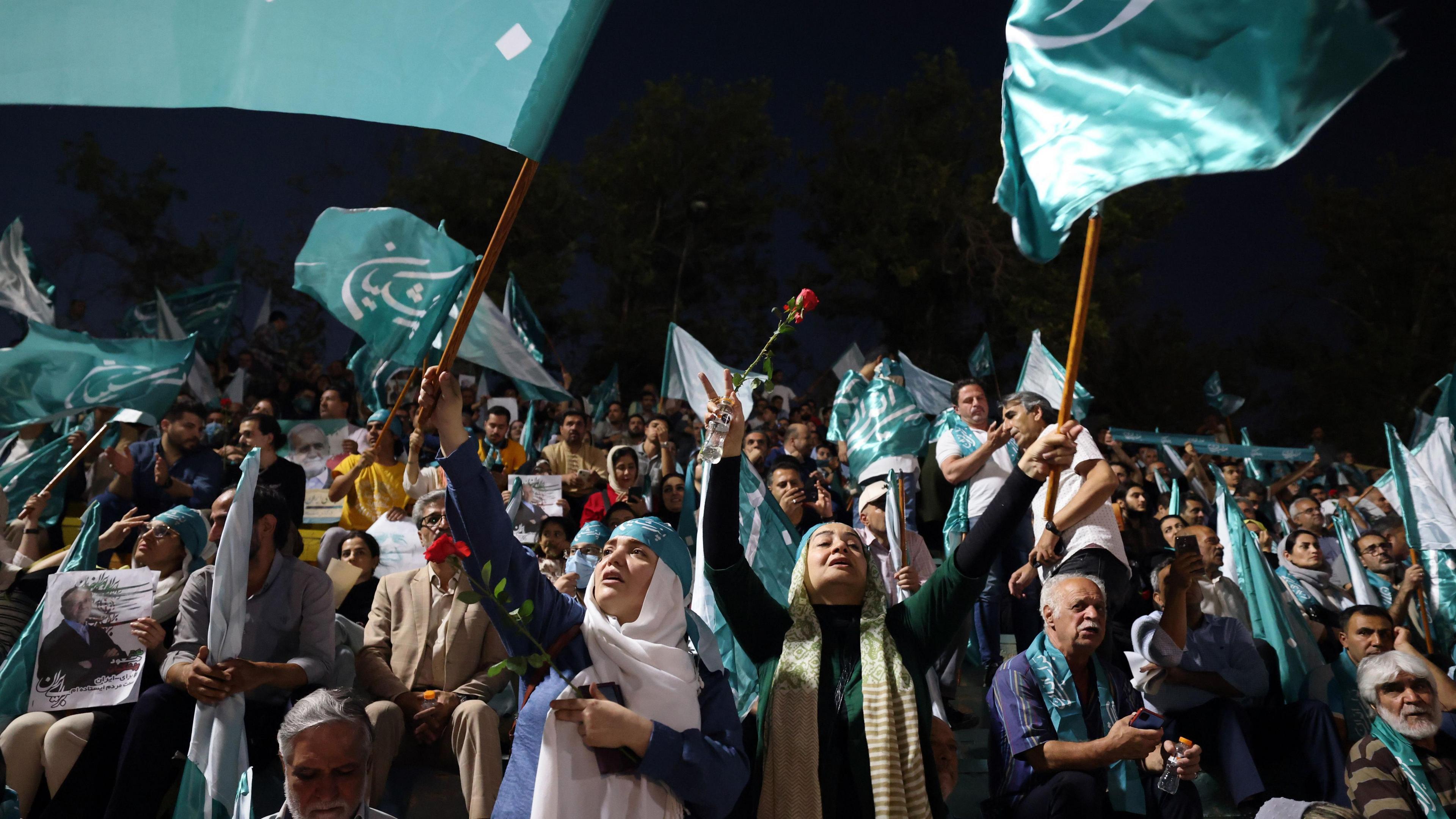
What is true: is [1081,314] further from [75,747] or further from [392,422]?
[392,422]

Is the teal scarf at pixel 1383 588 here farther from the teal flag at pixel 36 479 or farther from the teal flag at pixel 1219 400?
the teal flag at pixel 1219 400

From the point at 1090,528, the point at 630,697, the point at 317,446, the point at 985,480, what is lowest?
the point at 630,697

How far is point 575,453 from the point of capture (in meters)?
8.68

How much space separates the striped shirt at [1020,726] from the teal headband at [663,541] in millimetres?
1272

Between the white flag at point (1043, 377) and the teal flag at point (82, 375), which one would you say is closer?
the teal flag at point (82, 375)

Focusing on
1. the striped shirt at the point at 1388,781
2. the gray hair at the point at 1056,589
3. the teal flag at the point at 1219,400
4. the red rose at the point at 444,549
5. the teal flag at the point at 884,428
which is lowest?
the striped shirt at the point at 1388,781

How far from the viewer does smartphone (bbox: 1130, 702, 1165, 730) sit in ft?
12.1

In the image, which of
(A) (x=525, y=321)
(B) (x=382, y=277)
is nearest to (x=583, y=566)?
(B) (x=382, y=277)

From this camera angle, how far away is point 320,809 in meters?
2.57

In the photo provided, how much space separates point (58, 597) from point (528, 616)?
261 cm

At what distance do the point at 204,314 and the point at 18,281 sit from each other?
329 centimetres

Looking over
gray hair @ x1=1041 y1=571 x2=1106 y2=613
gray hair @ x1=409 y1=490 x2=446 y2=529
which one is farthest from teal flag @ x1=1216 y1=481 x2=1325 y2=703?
gray hair @ x1=409 y1=490 x2=446 y2=529

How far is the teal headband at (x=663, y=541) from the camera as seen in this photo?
293cm

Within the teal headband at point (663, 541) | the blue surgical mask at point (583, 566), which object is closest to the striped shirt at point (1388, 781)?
the teal headband at point (663, 541)
